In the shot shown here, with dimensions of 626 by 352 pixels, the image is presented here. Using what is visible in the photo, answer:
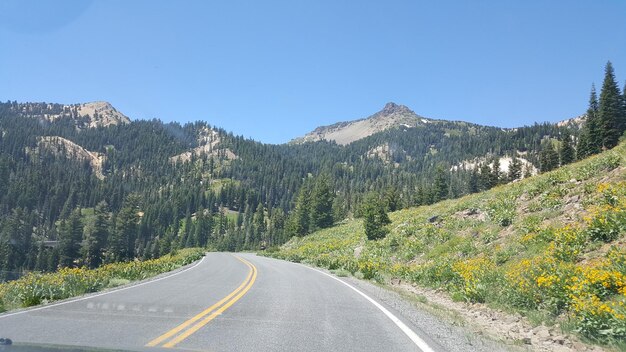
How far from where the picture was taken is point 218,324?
24.1 ft

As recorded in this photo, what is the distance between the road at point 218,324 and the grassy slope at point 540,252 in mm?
3008

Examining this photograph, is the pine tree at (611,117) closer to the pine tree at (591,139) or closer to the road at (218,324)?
the pine tree at (591,139)

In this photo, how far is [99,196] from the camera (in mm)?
186875

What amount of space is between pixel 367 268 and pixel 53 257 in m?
79.4

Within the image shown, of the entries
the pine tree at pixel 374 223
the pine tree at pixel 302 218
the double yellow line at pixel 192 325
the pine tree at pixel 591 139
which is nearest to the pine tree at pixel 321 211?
the pine tree at pixel 302 218

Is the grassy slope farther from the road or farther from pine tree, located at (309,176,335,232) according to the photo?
pine tree, located at (309,176,335,232)

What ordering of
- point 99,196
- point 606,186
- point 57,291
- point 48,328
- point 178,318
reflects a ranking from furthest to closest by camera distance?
point 99,196 → point 606,186 → point 57,291 → point 178,318 → point 48,328

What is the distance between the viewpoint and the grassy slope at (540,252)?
7523 mm

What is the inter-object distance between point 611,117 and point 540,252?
61890 mm

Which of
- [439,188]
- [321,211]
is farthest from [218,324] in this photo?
[439,188]

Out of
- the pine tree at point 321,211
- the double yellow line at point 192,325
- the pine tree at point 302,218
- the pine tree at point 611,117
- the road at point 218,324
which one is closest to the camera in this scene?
the double yellow line at point 192,325

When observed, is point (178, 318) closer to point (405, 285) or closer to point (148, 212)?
point (405, 285)

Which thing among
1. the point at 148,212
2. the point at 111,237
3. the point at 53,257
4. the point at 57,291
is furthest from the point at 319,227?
the point at 148,212

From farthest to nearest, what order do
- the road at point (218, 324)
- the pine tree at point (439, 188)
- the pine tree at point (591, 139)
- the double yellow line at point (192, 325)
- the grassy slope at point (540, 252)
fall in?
1. the pine tree at point (439, 188)
2. the pine tree at point (591, 139)
3. the grassy slope at point (540, 252)
4. the road at point (218, 324)
5. the double yellow line at point (192, 325)
